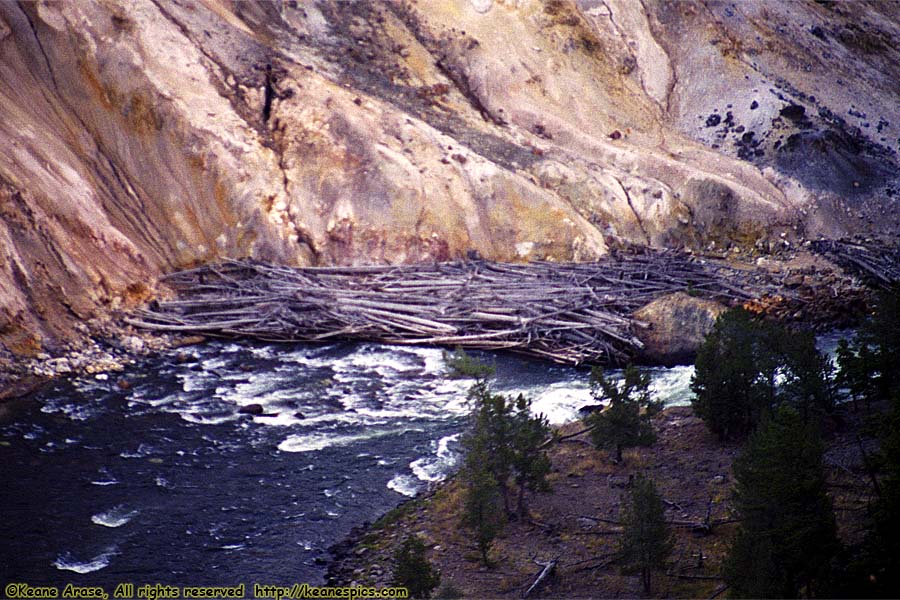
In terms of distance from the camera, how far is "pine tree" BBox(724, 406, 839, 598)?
845cm

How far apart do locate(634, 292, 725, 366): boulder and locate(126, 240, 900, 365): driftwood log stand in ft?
1.04

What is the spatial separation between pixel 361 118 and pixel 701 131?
11.5m

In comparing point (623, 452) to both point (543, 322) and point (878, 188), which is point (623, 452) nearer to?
point (543, 322)

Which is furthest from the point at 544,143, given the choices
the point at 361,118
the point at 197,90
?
the point at 197,90

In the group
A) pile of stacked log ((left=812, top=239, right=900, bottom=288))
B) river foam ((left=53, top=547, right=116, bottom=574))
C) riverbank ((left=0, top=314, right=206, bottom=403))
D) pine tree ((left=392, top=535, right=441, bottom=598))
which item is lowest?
pine tree ((left=392, top=535, right=441, bottom=598))

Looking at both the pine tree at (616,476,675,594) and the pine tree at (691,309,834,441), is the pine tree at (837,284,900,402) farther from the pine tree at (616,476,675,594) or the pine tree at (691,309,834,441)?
the pine tree at (616,476,675,594)

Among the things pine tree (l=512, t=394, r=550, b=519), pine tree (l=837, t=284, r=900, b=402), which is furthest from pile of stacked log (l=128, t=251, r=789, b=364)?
pine tree (l=512, t=394, r=550, b=519)

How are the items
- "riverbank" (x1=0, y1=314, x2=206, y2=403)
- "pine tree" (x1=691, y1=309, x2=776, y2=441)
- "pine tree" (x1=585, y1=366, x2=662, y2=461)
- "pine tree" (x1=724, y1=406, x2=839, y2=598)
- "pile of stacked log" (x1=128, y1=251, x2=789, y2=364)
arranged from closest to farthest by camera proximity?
"pine tree" (x1=724, y1=406, x2=839, y2=598) < "pine tree" (x1=585, y1=366, x2=662, y2=461) < "pine tree" (x1=691, y1=309, x2=776, y2=441) < "riverbank" (x1=0, y1=314, x2=206, y2=403) < "pile of stacked log" (x1=128, y1=251, x2=789, y2=364)

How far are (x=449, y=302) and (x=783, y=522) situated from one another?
12275 millimetres

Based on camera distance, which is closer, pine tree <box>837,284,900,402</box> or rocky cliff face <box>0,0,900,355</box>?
pine tree <box>837,284,900,402</box>

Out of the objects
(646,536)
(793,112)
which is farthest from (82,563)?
(793,112)

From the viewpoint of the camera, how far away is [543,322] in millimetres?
19406

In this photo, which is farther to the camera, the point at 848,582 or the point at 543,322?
the point at 543,322

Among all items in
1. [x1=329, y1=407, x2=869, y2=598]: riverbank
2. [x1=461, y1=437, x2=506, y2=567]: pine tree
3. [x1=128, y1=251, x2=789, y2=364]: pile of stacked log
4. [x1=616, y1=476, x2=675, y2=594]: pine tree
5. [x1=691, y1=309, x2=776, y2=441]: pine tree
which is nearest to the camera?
[x1=616, y1=476, x2=675, y2=594]: pine tree
